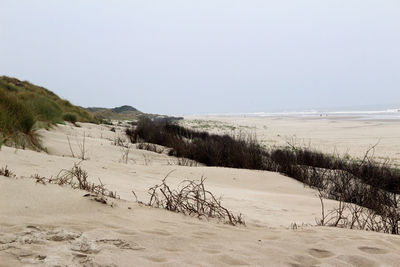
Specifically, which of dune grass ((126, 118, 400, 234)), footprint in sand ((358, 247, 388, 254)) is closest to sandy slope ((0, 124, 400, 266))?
footprint in sand ((358, 247, 388, 254))

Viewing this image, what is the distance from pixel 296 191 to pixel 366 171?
5.54 feet

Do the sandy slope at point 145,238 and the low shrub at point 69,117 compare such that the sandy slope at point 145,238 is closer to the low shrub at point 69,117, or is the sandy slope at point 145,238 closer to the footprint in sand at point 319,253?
the footprint in sand at point 319,253

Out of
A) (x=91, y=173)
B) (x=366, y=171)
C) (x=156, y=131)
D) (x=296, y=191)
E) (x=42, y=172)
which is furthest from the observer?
(x=156, y=131)

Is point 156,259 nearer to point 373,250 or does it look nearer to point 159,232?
point 159,232

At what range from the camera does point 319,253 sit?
84.7 inches

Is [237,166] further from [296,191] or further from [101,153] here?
[101,153]

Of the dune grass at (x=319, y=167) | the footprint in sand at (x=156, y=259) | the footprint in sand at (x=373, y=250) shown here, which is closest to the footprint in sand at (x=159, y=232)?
the footprint in sand at (x=156, y=259)

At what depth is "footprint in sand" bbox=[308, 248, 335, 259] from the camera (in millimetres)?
2107

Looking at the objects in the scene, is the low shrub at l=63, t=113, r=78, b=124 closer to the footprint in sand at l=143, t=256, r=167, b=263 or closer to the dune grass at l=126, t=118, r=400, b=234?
the dune grass at l=126, t=118, r=400, b=234

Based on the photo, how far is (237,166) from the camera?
7.36 m

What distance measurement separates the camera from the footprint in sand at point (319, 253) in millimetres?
2107

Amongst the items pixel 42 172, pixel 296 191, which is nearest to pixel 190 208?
pixel 42 172

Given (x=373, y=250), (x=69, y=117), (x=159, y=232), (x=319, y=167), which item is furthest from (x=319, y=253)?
(x=69, y=117)

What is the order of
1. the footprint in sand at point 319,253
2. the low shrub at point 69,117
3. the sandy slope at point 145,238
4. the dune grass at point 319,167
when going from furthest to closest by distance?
the low shrub at point 69,117
the dune grass at point 319,167
the footprint in sand at point 319,253
the sandy slope at point 145,238
